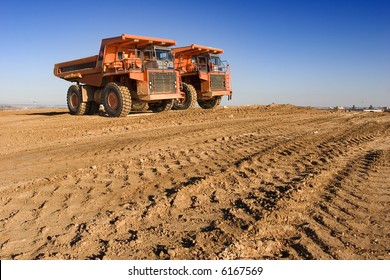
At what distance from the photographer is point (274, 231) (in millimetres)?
2994

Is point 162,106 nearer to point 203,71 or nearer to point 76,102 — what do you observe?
point 203,71

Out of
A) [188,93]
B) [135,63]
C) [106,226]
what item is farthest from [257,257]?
[188,93]

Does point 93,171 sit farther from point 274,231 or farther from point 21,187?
point 274,231

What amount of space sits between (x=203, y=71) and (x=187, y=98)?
62.8 inches

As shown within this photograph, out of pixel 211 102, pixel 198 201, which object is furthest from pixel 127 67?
pixel 198 201

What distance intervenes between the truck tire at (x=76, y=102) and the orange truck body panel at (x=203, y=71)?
4.61 metres

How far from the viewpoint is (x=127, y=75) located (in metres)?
13.9

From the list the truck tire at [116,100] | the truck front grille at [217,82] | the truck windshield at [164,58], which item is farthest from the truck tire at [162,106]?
the truck front grille at [217,82]

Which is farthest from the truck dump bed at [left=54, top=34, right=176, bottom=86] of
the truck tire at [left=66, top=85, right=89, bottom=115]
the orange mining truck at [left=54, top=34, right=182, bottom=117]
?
the truck tire at [left=66, top=85, right=89, bottom=115]

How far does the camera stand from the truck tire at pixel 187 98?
650 inches

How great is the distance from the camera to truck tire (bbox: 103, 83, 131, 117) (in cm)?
1303

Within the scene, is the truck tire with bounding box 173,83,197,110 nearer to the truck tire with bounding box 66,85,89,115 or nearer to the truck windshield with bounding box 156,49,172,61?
the truck windshield with bounding box 156,49,172,61

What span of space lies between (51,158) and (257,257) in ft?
15.4

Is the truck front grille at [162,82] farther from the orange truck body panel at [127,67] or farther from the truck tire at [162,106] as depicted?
the truck tire at [162,106]
